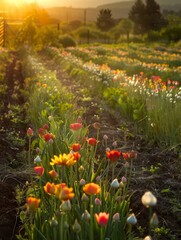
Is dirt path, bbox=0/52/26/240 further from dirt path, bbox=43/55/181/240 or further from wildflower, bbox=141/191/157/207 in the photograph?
wildflower, bbox=141/191/157/207

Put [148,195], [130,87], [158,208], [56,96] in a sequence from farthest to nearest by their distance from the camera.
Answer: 1. [130,87]
2. [56,96]
3. [158,208]
4. [148,195]

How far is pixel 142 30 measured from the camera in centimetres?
5047

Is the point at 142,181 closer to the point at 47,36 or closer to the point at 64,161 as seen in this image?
the point at 64,161

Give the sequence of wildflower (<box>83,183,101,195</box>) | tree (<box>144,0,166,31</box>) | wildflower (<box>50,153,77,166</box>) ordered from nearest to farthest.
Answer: wildflower (<box>83,183,101,195</box>)
wildflower (<box>50,153,77,166</box>)
tree (<box>144,0,166,31</box>)

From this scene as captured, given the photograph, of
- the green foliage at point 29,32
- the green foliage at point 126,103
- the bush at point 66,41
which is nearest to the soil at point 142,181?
the green foliage at point 126,103

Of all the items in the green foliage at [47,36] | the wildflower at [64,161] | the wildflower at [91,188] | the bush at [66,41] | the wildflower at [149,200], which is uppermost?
the wildflower at [149,200]

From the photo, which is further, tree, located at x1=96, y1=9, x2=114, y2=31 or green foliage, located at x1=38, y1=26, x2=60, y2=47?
tree, located at x1=96, y1=9, x2=114, y2=31

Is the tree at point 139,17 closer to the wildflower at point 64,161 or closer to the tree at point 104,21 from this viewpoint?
the tree at point 104,21

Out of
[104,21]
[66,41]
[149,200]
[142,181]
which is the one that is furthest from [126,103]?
[104,21]

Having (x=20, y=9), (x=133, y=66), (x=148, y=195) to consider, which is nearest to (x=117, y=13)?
(x=20, y=9)

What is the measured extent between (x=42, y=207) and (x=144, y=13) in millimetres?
48672

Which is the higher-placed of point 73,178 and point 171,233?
point 73,178

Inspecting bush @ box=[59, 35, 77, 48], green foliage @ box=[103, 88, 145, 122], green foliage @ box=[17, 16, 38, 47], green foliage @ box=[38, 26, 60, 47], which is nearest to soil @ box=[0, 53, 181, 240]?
green foliage @ box=[103, 88, 145, 122]

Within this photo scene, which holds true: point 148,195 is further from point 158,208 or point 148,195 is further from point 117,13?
point 117,13
